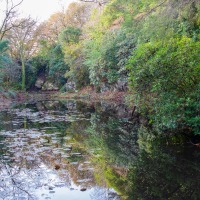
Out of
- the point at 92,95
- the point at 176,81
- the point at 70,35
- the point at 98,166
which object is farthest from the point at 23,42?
the point at 98,166

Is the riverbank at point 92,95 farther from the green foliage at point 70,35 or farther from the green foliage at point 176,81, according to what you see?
the green foliage at point 176,81

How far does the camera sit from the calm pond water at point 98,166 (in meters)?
4.58

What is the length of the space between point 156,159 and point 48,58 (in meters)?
33.1

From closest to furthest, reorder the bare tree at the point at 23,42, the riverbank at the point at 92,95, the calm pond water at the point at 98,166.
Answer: the calm pond water at the point at 98,166 < the riverbank at the point at 92,95 < the bare tree at the point at 23,42

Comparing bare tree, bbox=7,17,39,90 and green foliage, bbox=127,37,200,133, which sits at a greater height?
bare tree, bbox=7,17,39,90

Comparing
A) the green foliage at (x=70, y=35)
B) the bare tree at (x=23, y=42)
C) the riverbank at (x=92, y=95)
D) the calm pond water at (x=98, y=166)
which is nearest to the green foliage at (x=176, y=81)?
the calm pond water at (x=98, y=166)

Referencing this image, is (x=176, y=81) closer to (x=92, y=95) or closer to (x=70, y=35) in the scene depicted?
(x=92, y=95)

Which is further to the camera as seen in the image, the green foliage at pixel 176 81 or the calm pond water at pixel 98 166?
the green foliage at pixel 176 81

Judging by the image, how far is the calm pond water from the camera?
4.58m

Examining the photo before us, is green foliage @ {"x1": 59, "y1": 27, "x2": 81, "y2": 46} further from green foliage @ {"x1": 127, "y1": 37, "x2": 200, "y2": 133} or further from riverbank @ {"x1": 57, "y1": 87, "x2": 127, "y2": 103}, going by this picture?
green foliage @ {"x1": 127, "y1": 37, "x2": 200, "y2": 133}

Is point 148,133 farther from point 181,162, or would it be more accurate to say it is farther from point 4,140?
point 4,140

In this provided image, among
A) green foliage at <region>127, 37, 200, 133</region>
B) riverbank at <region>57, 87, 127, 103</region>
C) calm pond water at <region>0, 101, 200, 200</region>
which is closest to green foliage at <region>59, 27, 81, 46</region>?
riverbank at <region>57, 87, 127, 103</region>

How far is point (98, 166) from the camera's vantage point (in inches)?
230

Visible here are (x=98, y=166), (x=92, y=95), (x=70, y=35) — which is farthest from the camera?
(x=70, y=35)
